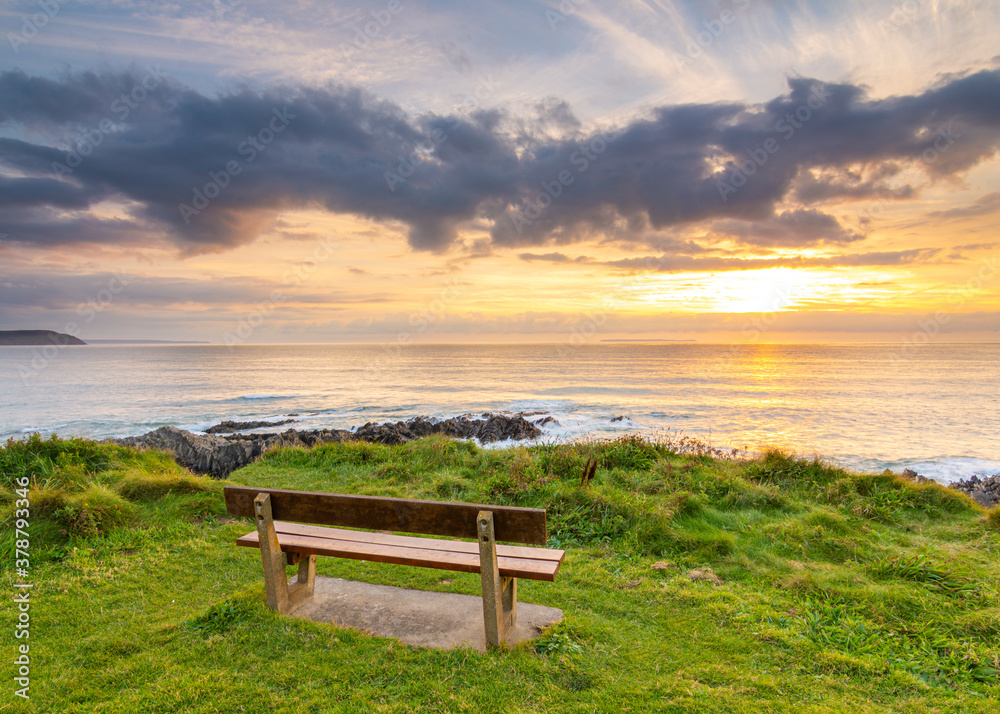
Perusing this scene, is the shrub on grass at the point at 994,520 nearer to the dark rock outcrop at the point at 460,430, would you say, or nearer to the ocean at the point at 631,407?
the ocean at the point at 631,407

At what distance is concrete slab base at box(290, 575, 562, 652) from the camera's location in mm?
3797

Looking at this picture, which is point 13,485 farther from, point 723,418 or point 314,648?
point 723,418

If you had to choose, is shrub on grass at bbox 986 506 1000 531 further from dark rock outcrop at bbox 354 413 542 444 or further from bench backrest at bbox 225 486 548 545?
dark rock outcrop at bbox 354 413 542 444

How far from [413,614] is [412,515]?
4.33 feet

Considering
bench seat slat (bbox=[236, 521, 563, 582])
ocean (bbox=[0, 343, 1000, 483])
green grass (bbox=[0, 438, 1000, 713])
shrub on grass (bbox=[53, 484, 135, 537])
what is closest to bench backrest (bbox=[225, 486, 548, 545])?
bench seat slat (bbox=[236, 521, 563, 582])

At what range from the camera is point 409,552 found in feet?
12.4

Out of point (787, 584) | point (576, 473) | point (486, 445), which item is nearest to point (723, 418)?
point (486, 445)

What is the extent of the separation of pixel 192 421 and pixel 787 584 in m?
31.5

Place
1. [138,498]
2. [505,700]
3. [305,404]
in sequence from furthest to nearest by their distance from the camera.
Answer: [305,404], [138,498], [505,700]

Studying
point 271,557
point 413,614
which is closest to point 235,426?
point 271,557

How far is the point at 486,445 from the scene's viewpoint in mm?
19000

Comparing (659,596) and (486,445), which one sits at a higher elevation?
(659,596)

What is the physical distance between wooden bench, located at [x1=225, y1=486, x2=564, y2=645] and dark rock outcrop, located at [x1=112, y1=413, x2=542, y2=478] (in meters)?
7.07

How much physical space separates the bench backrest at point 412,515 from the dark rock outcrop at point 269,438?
759 cm
